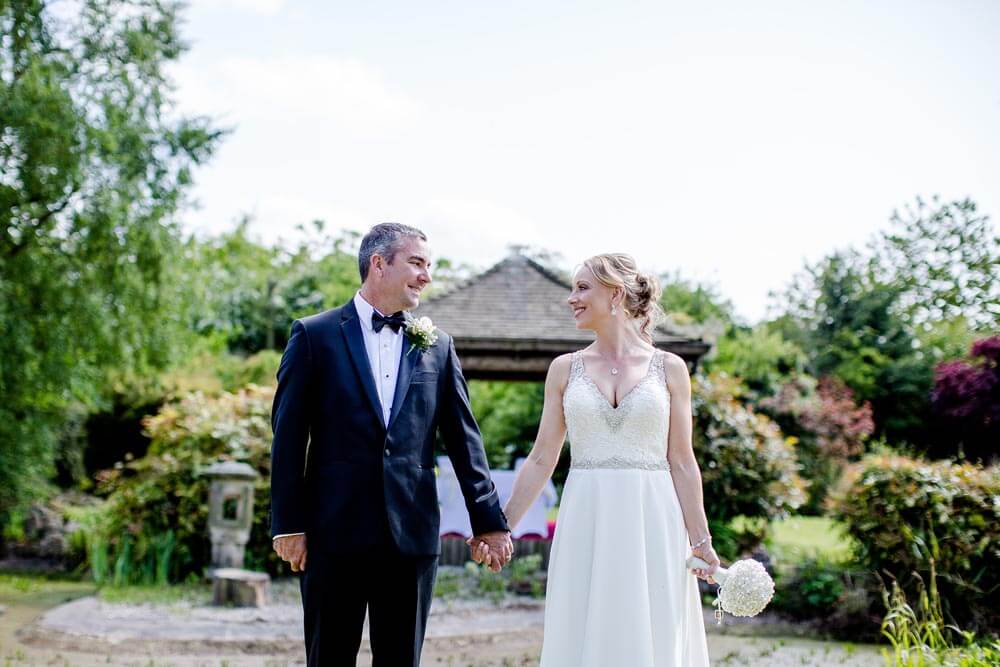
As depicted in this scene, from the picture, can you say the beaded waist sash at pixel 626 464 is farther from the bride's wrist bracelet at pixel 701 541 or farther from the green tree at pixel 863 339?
the green tree at pixel 863 339

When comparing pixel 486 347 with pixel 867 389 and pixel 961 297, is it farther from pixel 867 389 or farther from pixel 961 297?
pixel 867 389

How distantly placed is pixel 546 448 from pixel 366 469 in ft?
3.00

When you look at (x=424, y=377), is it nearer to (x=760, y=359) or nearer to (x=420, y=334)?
(x=420, y=334)

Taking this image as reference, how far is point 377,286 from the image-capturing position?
141 inches

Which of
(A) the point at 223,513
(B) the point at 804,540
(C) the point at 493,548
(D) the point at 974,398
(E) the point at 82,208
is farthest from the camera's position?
(B) the point at 804,540

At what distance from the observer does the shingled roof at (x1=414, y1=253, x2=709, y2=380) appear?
10.5 meters

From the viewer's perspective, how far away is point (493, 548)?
11.9ft

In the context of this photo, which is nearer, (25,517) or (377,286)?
(377,286)

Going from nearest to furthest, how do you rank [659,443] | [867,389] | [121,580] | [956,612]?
[659,443]
[956,612]
[121,580]
[867,389]

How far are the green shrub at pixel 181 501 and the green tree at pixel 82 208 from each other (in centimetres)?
182

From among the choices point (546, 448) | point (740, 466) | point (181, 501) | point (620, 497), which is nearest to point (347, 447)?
point (546, 448)

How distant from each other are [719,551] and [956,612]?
284 centimetres

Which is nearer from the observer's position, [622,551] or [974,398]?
[622,551]

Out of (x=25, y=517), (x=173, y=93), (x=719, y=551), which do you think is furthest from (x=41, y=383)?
(x=719, y=551)
